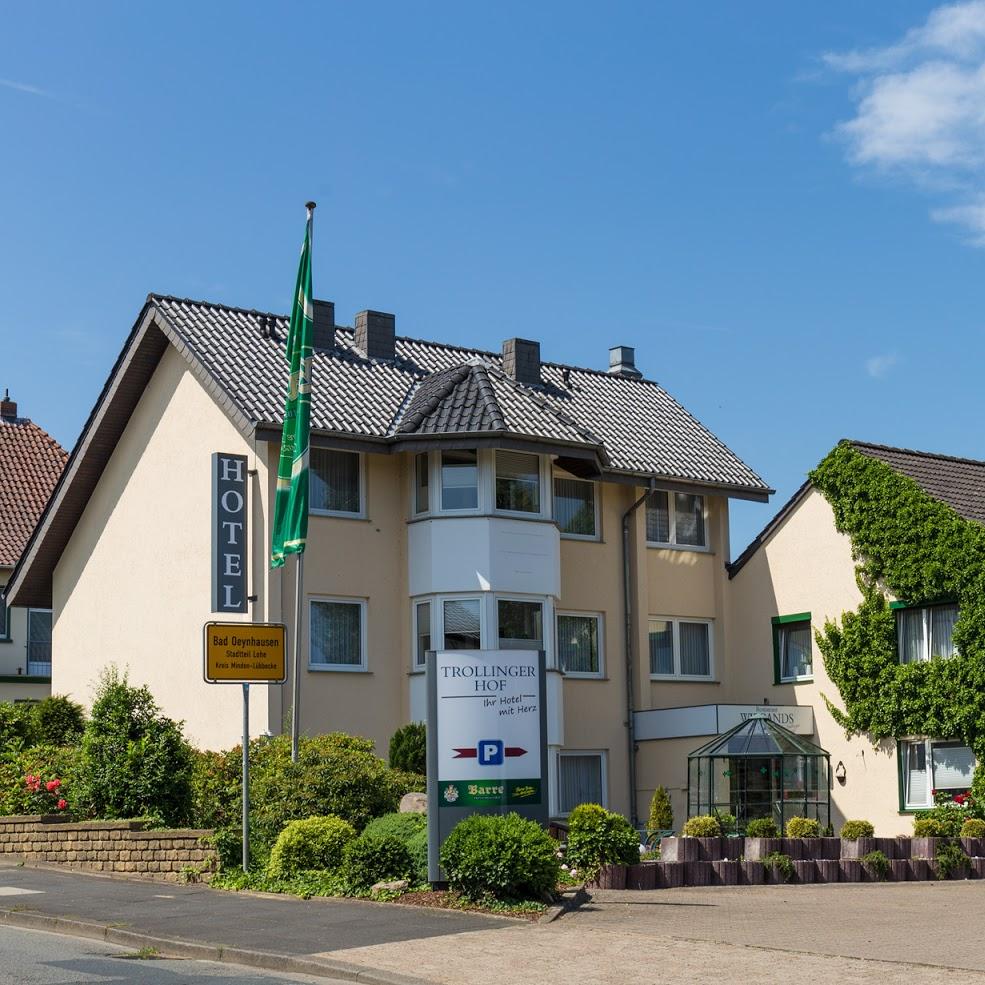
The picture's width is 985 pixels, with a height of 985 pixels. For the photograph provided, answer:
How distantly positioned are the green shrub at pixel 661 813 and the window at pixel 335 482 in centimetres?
728

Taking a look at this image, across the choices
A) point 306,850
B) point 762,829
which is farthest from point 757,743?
point 306,850

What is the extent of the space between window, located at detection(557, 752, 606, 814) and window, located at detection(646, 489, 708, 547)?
4532 mm

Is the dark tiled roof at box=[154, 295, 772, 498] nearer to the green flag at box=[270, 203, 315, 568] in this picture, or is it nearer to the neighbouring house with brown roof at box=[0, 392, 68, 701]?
the green flag at box=[270, 203, 315, 568]

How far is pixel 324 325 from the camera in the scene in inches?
1250

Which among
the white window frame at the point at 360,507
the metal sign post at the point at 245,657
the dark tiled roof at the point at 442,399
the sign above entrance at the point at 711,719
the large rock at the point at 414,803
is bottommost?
the large rock at the point at 414,803

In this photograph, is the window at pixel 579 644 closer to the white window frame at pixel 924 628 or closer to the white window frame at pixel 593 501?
the white window frame at pixel 593 501

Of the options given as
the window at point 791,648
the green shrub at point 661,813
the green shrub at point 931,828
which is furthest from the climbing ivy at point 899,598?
the green shrub at point 661,813

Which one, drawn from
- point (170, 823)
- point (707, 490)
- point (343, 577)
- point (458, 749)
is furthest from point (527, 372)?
point (458, 749)

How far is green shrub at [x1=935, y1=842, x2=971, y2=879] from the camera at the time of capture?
2255 cm

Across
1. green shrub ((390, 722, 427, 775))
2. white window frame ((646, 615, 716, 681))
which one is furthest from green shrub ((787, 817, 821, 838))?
white window frame ((646, 615, 716, 681))

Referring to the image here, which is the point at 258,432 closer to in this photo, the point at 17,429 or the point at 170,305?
the point at 170,305

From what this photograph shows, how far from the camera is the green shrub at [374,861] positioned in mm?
17906

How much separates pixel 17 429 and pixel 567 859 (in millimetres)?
28014

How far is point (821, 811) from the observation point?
28.9 m
